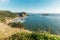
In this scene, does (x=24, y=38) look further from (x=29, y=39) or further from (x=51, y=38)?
(x=51, y=38)

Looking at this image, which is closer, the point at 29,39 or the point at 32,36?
the point at 29,39

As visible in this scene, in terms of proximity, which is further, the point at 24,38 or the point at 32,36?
the point at 32,36

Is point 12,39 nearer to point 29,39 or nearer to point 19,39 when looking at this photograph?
point 19,39

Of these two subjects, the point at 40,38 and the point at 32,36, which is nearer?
the point at 40,38

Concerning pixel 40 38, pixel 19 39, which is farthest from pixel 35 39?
pixel 19 39

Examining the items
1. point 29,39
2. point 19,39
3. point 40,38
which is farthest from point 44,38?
point 19,39

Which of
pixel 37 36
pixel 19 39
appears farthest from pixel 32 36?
pixel 19 39

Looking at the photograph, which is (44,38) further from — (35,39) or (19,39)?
(19,39)
